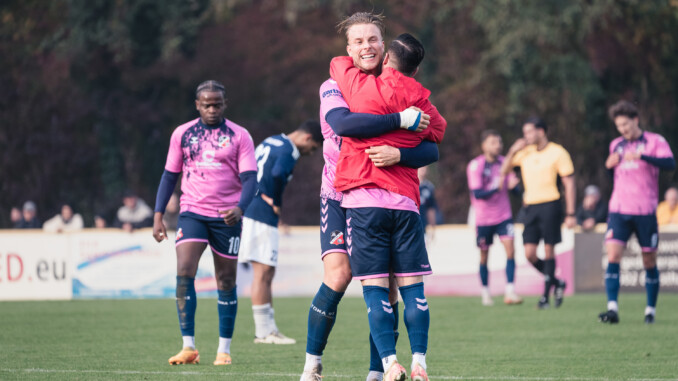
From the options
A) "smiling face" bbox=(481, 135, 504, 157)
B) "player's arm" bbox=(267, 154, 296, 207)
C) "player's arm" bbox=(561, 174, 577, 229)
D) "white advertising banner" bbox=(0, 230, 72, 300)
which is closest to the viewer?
"player's arm" bbox=(267, 154, 296, 207)

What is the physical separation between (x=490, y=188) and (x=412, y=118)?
10.3 meters

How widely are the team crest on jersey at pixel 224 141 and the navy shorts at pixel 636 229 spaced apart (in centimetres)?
552

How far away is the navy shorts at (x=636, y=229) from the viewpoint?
1261 cm

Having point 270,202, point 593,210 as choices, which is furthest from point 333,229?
point 593,210

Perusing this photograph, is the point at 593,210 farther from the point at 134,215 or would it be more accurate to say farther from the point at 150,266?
the point at 134,215

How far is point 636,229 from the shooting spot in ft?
41.7

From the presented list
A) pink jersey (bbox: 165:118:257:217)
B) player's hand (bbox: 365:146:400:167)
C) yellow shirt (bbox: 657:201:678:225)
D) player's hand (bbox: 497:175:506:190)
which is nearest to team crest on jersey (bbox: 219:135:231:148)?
pink jersey (bbox: 165:118:257:217)

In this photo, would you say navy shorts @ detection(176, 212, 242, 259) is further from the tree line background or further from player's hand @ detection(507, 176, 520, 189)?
the tree line background

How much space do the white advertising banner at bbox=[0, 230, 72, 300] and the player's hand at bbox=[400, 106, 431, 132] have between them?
1318cm

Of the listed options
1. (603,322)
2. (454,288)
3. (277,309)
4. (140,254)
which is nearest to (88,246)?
(140,254)

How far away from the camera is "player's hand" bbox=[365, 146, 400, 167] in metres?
6.46

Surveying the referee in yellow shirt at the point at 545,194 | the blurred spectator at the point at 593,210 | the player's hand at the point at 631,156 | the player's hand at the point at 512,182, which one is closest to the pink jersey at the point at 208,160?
the player's hand at the point at 631,156

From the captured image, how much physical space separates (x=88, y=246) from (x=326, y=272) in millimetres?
12576

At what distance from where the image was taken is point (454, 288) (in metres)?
19.7
